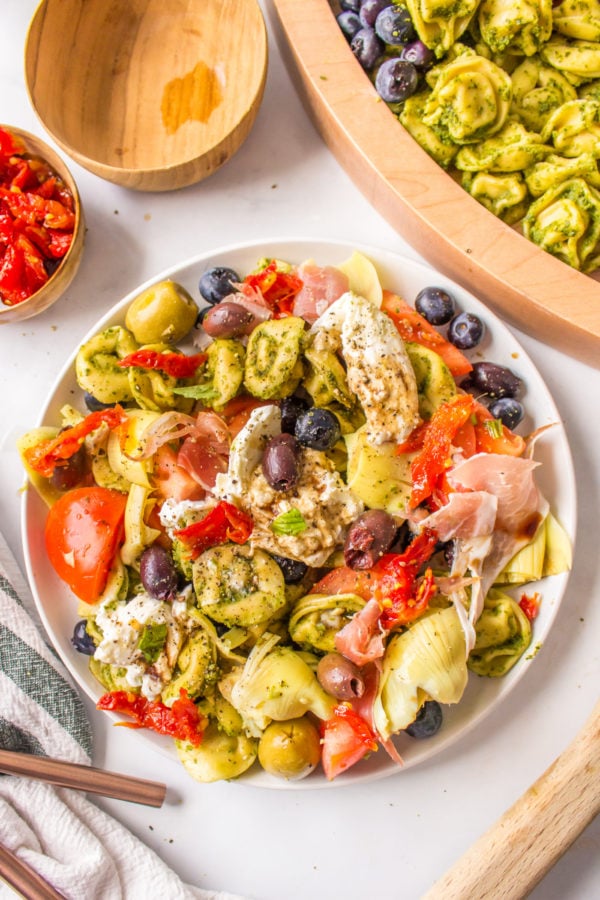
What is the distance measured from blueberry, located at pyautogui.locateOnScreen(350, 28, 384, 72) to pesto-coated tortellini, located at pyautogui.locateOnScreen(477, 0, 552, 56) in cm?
29

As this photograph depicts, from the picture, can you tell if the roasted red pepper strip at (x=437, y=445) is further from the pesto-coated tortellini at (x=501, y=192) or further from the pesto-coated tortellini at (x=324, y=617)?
the pesto-coated tortellini at (x=501, y=192)

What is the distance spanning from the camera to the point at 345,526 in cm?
221

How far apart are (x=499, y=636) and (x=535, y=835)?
524 millimetres

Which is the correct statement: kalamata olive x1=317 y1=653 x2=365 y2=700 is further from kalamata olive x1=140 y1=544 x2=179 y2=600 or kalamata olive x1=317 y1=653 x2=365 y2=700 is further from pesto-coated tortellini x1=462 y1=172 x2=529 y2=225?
pesto-coated tortellini x1=462 y1=172 x2=529 y2=225

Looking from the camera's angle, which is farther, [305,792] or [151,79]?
[151,79]

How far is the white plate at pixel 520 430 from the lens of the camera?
7.23 ft

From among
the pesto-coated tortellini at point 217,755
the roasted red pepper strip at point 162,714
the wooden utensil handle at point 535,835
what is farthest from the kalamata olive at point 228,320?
the wooden utensil handle at point 535,835

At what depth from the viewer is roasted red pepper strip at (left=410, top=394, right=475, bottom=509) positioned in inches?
84.4

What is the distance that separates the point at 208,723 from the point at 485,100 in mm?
1859

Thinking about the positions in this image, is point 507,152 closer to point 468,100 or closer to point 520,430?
point 468,100

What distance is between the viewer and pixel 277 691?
2.14 m

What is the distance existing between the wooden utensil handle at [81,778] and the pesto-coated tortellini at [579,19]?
241cm

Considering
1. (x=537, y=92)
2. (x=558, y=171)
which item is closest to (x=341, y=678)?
(x=558, y=171)

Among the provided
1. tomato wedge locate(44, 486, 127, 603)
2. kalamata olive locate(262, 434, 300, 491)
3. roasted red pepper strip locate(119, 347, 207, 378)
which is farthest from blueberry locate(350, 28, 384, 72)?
tomato wedge locate(44, 486, 127, 603)
